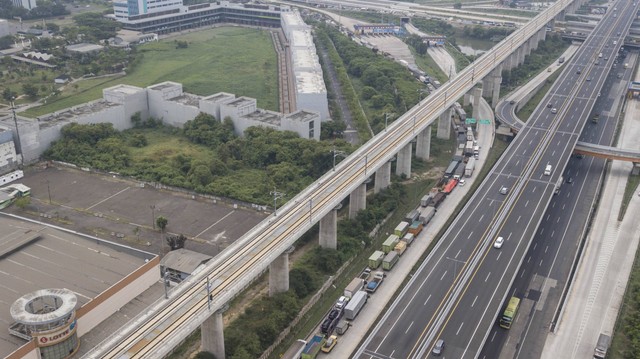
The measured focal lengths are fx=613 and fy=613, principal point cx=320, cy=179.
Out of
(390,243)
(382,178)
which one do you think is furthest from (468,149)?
(390,243)

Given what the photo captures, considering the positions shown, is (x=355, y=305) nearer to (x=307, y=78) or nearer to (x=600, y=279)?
(x=600, y=279)

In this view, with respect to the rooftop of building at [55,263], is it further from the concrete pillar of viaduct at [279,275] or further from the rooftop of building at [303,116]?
the rooftop of building at [303,116]

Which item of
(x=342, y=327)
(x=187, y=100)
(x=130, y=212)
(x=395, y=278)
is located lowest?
(x=395, y=278)

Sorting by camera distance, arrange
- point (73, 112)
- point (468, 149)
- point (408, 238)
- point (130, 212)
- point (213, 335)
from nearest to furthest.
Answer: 1. point (213, 335)
2. point (408, 238)
3. point (130, 212)
4. point (468, 149)
5. point (73, 112)

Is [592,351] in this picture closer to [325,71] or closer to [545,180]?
[545,180]

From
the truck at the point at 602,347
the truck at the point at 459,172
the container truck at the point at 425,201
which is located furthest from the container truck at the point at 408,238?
the truck at the point at 602,347

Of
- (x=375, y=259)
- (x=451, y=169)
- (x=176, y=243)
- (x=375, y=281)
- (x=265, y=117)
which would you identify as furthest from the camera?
(x=265, y=117)

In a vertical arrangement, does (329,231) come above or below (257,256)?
below

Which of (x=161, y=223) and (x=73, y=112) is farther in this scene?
(x=73, y=112)
